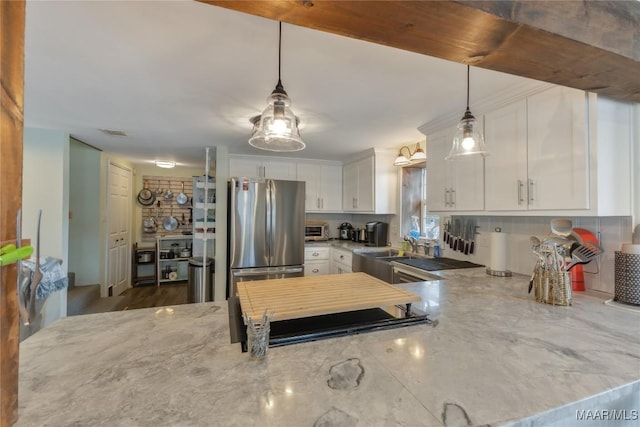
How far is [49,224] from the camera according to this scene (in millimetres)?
2844

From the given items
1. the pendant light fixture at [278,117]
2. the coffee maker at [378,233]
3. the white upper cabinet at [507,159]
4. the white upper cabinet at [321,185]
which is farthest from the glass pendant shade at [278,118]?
the white upper cabinet at [321,185]

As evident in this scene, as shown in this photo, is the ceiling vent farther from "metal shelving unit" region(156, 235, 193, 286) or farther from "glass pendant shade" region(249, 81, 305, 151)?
"metal shelving unit" region(156, 235, 193, 286)

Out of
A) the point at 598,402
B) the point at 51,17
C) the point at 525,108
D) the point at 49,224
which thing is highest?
the point at 51,17

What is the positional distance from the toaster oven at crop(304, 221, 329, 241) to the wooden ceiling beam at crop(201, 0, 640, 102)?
3436 mm

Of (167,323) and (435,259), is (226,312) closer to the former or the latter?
(167,323)

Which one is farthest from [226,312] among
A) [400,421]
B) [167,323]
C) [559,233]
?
[559,233]

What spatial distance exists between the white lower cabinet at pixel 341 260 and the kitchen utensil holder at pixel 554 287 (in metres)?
2.17

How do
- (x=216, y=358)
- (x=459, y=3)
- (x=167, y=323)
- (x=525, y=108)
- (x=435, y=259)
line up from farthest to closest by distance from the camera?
(x=435, y=259) → (x=525, y=108) → (x=167, y=323) → (x=216, y=358) → (x=459, y=3)

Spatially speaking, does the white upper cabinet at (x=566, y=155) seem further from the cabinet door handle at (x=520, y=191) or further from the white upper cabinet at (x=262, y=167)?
the white upper cabinet at (x=262, y=167)

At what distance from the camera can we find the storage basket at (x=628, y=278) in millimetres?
1343

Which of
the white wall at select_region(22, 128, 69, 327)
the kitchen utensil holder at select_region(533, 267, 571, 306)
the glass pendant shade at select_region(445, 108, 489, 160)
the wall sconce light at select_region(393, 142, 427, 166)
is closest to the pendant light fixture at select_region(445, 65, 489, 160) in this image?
the glass pendant shade at select_region(445, 108, 489, 160)

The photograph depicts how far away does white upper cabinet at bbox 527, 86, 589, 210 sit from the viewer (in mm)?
1450

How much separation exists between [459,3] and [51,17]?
1.59 meters

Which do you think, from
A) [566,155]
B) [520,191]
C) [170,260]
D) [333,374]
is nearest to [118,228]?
[170,260]
